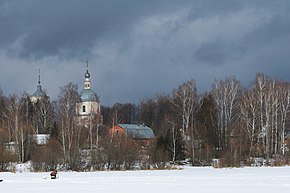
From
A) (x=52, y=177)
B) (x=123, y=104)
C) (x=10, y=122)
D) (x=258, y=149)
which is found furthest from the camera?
(x=123, y=104)

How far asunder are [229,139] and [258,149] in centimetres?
499

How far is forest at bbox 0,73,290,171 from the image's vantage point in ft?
137

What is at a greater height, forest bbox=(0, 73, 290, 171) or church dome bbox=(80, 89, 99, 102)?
church dome bbox=(80, 89, 99, 102)

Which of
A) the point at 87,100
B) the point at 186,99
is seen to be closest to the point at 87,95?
the point at 87,100

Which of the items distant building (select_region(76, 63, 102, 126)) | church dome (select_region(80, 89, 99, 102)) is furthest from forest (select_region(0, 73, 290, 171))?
church dome (select_region(80, 89, 99, 102))

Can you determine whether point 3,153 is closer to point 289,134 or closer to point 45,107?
point 45,107

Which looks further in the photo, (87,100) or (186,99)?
(87,100)

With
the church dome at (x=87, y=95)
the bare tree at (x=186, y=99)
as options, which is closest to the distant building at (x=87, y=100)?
the church dome at (x=87, y=95)

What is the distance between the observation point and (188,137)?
5144 cm

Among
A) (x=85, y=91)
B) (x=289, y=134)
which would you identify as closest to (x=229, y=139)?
(x=289, y=134)

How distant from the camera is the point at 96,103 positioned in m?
79.1

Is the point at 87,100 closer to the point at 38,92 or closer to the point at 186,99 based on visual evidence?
the point at 38,92

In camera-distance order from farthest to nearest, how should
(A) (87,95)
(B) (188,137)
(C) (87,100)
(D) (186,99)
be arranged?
(A) (87,95) < (C) (87,100) < (D) (186,99) < (B) (188,137)

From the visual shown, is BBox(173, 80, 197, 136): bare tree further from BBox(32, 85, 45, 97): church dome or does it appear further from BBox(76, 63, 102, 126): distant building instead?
BBox(32, 85, 45, 97): church dome
